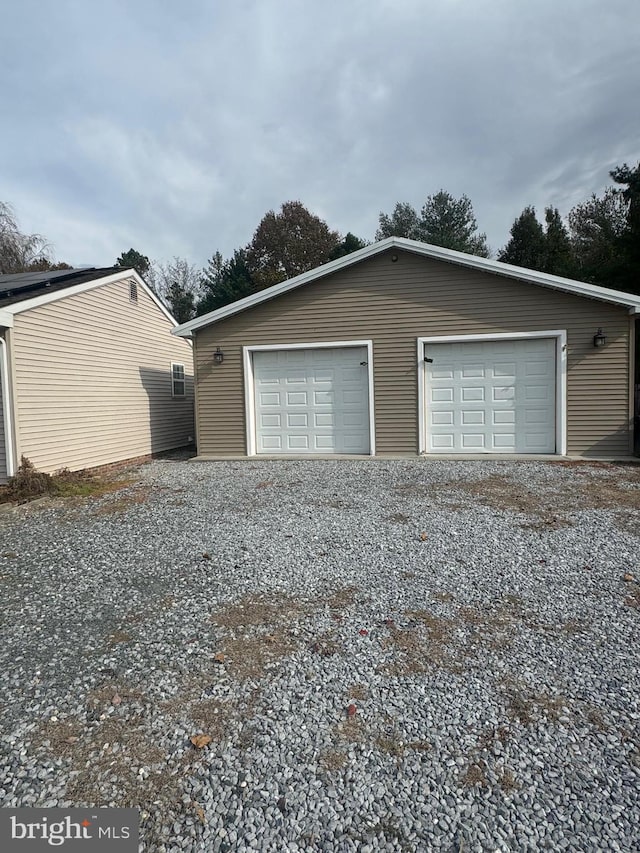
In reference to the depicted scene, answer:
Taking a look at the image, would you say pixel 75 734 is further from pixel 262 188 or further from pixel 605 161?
pixel 262 188

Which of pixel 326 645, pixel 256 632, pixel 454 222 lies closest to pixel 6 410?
pixel 256 632

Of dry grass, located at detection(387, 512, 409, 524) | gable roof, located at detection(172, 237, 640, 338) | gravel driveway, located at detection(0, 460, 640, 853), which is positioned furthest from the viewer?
gable roof, located at detection(172, 237, 640, 338)

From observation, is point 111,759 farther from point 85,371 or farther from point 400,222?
point 400,222

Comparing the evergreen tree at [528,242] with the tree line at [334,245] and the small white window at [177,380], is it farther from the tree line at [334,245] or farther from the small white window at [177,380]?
the small white window at [177,380]

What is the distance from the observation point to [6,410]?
24.3ft

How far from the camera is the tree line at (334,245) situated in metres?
21.2

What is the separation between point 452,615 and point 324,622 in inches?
32.1

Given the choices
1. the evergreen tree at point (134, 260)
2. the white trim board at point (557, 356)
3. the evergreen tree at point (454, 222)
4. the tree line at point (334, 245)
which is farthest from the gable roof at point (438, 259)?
the evergreen tree at point (134, 260)

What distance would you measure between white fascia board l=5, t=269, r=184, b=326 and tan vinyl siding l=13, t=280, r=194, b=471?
0.11m

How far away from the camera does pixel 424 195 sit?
28688mm

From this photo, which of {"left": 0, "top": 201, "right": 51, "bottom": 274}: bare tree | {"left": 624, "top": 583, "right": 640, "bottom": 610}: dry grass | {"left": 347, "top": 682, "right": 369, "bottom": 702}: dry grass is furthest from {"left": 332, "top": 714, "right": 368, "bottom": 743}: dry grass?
{"left": 0, "top": 201, "right": 51, "bottom": 274}: bare tree

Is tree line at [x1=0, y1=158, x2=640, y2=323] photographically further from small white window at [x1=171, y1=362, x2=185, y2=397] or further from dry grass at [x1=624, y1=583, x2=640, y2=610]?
dry grass at [x1=624, y1=583, x2=640, y2=610]

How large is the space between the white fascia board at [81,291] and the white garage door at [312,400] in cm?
346

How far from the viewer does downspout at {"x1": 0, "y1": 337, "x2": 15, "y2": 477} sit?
736 cm
